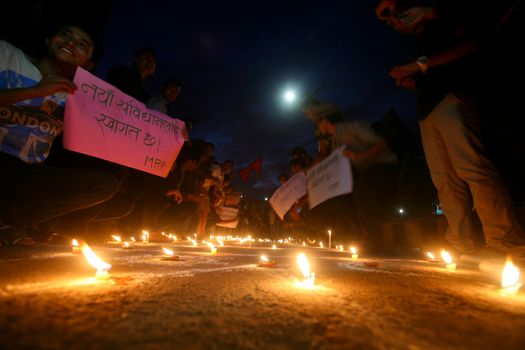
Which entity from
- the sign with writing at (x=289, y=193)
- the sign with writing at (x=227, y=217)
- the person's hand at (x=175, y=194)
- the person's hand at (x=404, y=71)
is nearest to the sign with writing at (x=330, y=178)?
the sign with writing at (x=289, y=193)

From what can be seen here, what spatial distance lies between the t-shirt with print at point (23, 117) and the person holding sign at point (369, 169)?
3.92 metres

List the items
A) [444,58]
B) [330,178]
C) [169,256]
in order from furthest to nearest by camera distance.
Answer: [330,178] < [444,58] < [169,256]

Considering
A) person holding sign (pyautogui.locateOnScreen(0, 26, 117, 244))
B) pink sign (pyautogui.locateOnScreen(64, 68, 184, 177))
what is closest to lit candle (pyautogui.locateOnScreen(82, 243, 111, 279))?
person holding sign (pyautogui.locateOnScreen(0, 26, 117, 244))

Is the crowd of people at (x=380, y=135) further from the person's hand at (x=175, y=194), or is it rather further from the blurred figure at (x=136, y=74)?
the person's hand at (x=175, y=194)

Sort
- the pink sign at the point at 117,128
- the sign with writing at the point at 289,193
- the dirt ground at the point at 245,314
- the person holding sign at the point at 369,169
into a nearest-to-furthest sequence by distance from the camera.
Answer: the dirt ground at the point at 245,314, the pink sign at the point at 117,128, the person holding sign at the point at 369,169, the sign with writing at the point at 289,193

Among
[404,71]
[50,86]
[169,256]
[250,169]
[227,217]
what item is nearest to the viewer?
[50,86]

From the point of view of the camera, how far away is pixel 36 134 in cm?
239

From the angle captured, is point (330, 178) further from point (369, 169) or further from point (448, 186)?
point (448, 186)

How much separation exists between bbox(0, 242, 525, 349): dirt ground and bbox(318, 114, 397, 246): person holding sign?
2.87m

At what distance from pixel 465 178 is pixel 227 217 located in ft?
28.5

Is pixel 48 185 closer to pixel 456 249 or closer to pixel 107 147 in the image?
pixel 107 147

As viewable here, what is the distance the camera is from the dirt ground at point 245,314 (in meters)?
0.67

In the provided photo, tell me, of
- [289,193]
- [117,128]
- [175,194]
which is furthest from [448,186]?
[175,194]

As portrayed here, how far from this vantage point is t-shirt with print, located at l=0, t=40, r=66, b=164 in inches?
86.8
